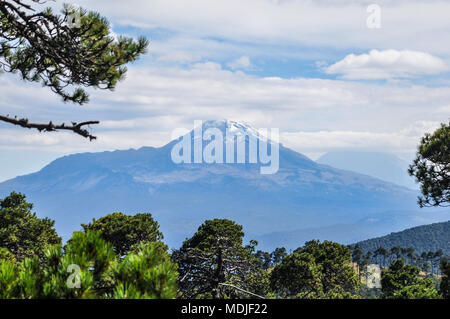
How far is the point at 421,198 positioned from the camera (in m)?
17.4

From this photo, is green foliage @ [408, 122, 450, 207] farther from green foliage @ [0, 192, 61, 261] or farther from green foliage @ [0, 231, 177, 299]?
green foliage @ [0, 192, 61, 261]

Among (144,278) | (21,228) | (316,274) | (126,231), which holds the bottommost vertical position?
(316,274)

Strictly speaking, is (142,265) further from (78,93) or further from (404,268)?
(404,268)

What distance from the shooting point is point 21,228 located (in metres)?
33.2

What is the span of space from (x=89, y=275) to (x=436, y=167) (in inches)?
638

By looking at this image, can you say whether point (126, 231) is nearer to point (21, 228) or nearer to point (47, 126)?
point (21, 228)

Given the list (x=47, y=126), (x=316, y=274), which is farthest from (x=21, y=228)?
(x=47, y=126)

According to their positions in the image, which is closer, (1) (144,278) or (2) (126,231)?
(1) (144,278)

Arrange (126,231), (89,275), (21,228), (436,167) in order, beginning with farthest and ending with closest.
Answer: (126,231)
(21,228)
(436,167)
(89,275)

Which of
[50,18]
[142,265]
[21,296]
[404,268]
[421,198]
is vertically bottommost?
[404,268]

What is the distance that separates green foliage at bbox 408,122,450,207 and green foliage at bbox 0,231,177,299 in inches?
593
